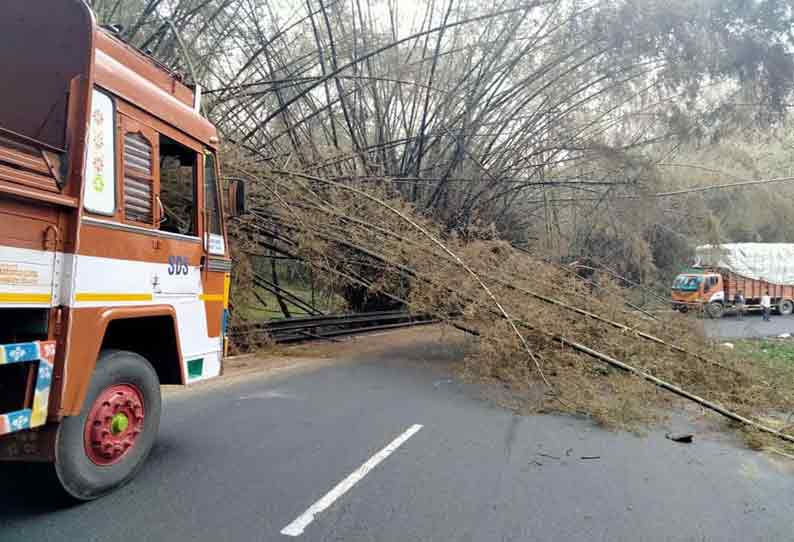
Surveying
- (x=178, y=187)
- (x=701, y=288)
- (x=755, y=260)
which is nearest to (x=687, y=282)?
(x=701, y=288)

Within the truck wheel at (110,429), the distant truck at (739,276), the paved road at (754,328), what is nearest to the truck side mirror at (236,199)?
the truck wheel at (110,429)

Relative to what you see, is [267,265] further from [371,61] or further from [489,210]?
[489,210]

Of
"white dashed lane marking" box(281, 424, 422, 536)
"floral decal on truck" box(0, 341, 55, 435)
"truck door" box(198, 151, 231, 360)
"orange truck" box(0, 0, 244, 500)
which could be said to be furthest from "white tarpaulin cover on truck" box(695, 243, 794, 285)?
"floral decal on truck" box(0, 341, 55, 435)

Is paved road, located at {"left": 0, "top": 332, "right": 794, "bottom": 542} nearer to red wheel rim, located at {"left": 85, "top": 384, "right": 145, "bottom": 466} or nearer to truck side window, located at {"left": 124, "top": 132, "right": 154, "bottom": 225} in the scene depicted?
red wheel rim, located at {"left": 85, "top": 384, "right": 145, "bottom": 466}

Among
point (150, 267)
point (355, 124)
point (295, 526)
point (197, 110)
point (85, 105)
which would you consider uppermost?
point (355, 124)

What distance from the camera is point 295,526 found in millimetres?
3781

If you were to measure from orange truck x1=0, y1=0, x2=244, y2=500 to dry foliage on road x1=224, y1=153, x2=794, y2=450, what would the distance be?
189 inches

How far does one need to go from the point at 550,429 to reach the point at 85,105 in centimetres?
529

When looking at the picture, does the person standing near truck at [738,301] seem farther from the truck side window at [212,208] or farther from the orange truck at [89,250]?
the orange truck at [89,250]

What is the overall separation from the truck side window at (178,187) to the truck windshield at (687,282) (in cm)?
2394

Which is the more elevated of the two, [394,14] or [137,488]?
[394,14]

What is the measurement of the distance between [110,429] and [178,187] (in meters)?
2.21

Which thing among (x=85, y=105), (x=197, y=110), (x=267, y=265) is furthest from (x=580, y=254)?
(x=85, y=105)

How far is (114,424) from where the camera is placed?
414 centimetres
